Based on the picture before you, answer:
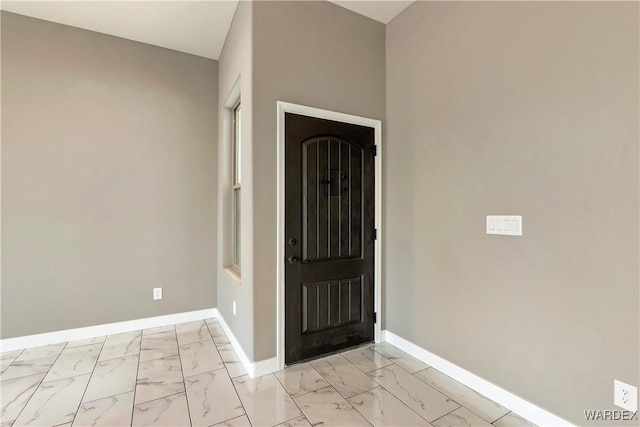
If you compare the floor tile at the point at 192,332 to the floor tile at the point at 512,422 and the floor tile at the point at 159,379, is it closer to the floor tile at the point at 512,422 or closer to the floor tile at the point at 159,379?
the floor tile at the point at 159,379

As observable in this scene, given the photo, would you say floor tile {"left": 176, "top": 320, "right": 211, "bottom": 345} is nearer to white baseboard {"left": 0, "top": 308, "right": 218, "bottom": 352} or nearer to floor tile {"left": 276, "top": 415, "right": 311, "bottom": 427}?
white baseboard {"left": 0, "top": 308, "right": 218, "bottom": 352}

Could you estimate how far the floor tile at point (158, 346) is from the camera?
2.51 metres

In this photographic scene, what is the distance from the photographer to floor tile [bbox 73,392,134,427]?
1698mm

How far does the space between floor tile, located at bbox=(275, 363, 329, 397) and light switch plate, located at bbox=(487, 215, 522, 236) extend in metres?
1.61

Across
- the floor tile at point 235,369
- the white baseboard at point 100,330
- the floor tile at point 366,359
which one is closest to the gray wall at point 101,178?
the white baseboard at point 100,330

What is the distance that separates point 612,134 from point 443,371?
6.20 ft

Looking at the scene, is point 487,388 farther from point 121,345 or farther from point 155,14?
point 155,14

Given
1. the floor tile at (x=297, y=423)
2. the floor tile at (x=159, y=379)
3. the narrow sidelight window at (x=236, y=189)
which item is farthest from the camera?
the narrow sidelight window at (x=236, y=189)

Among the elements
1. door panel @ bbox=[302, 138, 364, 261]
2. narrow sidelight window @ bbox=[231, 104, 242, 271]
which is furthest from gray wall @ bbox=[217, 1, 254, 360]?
door panel @ bbox=[302, 138, 364, 261]

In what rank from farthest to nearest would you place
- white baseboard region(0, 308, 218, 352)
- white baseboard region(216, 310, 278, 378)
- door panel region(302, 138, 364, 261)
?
white baseboard region(0, 308, 218, 352) < door panel region(302, 138, 364, 261) < white baseboard region(216, 310, 278, 378)

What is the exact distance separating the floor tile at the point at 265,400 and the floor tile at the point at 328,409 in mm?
78

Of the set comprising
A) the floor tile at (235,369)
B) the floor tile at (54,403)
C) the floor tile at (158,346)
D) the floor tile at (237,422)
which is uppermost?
the floor tile at (54,403)

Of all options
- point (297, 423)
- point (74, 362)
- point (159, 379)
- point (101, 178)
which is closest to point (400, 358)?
point (297, 423)

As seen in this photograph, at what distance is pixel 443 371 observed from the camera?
7.36 feet
